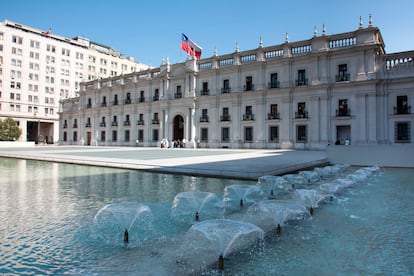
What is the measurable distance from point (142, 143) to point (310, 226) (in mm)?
37812

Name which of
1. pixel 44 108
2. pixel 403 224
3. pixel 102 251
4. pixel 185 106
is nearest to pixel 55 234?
pixel 102 251

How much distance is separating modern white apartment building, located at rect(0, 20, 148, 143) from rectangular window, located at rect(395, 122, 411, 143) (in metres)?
39.6

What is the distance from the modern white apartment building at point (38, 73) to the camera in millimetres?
51875

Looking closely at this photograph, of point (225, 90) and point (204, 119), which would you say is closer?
point (225, 90)

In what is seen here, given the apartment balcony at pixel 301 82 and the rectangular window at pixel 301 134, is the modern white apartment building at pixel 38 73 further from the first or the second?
the rectangular window at pixel 301 134

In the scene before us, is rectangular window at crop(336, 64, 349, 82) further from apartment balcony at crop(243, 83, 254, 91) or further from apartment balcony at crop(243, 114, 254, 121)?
apartment balcony at crop(243, 114, 254, 121)

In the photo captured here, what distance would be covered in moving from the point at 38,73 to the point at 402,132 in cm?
6243

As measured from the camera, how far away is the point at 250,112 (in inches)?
1270

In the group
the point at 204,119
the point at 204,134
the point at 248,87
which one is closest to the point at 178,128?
the point at 204,134

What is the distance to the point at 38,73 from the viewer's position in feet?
184

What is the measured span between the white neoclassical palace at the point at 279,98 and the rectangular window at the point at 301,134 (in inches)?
4.0

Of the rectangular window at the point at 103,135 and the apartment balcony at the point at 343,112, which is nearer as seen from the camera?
the apartment balcony at the point at 343,112

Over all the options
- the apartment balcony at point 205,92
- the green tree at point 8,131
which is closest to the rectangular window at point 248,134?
the apartment balcony at point 205,92

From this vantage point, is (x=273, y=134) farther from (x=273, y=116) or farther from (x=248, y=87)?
(x=248, y=87)
